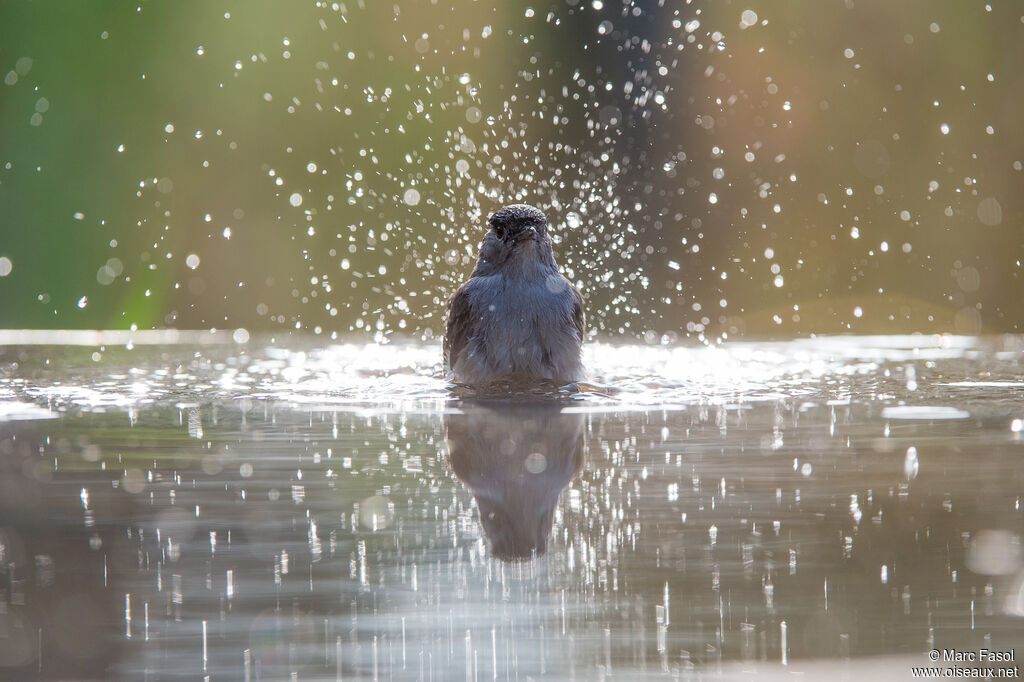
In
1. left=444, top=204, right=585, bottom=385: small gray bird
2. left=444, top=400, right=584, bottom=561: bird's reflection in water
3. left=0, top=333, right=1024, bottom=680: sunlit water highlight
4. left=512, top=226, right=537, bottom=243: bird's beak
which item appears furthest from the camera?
left=512, top=226, right=537, bottom=243: bird's beak

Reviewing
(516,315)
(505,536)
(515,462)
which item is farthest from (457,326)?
(505,536)

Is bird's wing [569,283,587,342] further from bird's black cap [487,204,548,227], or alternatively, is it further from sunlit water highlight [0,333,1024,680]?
sunlit water highlight [0,333,1024,680]

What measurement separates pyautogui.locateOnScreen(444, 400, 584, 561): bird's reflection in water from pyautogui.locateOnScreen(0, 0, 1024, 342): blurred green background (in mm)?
7479

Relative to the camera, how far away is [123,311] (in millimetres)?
13375

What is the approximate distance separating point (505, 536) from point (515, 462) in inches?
34.6

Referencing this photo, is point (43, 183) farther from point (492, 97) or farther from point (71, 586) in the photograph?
point (71, 586)

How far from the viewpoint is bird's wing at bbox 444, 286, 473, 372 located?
554 cm

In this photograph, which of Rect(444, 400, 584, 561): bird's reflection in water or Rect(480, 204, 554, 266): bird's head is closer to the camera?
Rect(444, 400, 584, 561): bird's reflection in water

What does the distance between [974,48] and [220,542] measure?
43.5 ft

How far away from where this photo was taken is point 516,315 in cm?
539

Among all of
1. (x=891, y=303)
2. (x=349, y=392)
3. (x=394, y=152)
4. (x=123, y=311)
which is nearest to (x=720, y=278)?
(x=891, y=303)

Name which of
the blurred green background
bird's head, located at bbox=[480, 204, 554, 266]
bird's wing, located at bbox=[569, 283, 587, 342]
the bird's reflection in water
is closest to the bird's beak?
bird's head, located at bbox=[480, 204, 554, 266]

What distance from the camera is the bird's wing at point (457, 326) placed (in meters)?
5.54

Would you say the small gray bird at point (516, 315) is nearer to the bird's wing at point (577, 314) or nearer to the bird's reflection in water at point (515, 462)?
the bird's wing at point (577, 314)
